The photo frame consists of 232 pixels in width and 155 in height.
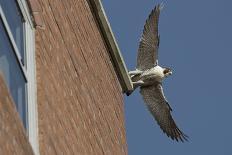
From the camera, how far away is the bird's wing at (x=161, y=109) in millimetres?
21938

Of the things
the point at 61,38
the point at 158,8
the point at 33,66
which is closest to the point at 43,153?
the point at 33,66

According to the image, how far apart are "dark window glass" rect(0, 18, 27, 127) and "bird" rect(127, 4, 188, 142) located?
11.8 metres

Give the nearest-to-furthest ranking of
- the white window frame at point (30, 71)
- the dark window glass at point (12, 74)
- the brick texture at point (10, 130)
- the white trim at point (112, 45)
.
→ the brick texture at point (10, 130) < the dark window glass at point (12, 74) < the white window frame at point (30, 71) < the white trim at point (112, 45)

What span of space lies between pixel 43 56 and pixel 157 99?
38.4 feet

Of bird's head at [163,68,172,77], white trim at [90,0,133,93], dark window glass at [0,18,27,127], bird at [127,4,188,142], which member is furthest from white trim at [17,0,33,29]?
bird's head at [163,68,172,77]

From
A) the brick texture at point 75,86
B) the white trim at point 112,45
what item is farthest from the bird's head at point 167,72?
the brick texture at point 75,86

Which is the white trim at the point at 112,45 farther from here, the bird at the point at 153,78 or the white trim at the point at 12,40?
the bird at the point at 153,78

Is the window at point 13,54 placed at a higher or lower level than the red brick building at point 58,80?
higher

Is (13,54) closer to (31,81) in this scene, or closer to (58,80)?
(31,81)

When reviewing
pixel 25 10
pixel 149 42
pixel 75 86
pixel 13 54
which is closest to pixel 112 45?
pixel 75 86

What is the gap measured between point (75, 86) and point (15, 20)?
1.78 m

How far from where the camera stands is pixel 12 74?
945 centimetres

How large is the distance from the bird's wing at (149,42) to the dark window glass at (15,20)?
445 inches

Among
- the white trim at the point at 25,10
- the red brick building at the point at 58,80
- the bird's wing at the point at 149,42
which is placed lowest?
the bird's wing at the point at 149,42
